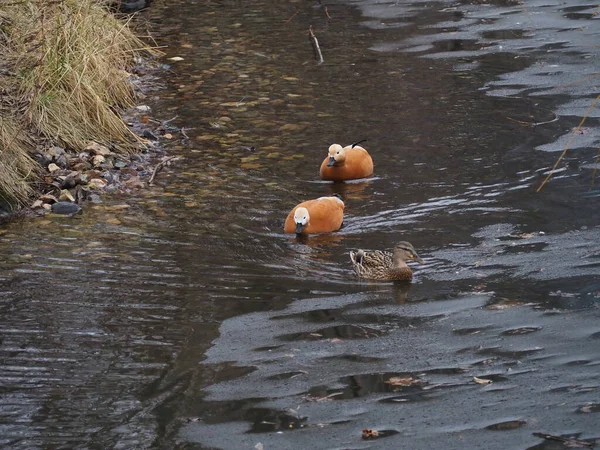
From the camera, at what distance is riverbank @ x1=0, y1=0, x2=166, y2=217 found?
10.6 m

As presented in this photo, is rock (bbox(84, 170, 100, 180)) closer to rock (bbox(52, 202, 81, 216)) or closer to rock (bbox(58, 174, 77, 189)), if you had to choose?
rock (bbox(58, 174, 77, 189))

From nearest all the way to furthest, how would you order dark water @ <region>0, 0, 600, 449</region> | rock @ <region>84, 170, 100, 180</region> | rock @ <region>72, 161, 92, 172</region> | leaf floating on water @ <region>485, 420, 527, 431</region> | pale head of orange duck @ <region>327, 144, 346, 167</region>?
leaf floating on water @ <region>485, 420, 527, 431</region>
dark water @ <region>0, 0, 600, 449</region>
pale head of orange duck @ <region>327, 144, 346, 167</region>
rock @ <region>84, 170, 100, 180</region>
rock @ <region>72, 161, 92, 172</region>

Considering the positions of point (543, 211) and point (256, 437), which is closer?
point (256, 437)

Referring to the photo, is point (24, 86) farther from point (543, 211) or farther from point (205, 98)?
point (543, 211)

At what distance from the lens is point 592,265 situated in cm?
769

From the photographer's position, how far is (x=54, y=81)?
11.9 metres

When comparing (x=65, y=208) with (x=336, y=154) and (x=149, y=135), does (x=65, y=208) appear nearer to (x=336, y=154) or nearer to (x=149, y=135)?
(x=149, y=135)

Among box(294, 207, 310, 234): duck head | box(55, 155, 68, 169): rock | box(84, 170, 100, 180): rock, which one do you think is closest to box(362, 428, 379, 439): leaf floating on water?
box(294, 207, 310, 234): duck head

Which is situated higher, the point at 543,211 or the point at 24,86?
the point at 24,86

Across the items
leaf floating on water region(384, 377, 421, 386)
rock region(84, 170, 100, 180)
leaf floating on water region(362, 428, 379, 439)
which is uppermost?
rock region(84, 170, 100, 180)

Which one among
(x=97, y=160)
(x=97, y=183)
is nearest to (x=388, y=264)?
(x=97, y=183)

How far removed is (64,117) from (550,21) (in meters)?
9.30

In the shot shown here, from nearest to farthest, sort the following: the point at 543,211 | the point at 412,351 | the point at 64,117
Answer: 1. the point at 412,351
2. the point at 543,211
3. the point at 64,117

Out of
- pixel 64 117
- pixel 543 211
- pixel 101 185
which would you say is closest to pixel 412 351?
pixel 543 211
